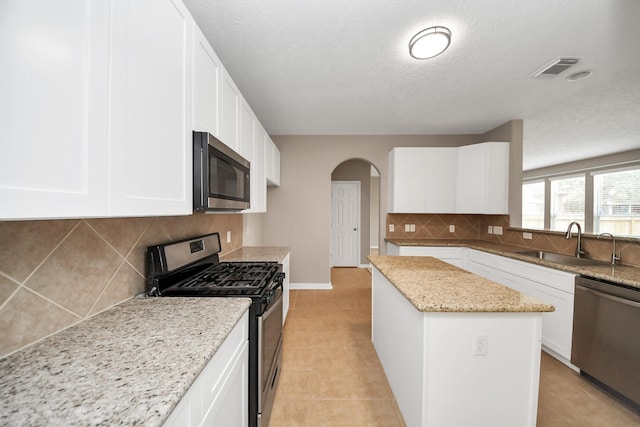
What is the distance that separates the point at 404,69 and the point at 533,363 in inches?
88.8

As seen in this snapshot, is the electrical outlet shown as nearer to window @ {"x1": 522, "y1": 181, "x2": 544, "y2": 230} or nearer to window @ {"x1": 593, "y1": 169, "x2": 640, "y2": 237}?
window @ {"x1": 593, "y1": 169, "x2": 640, "y2": 237}

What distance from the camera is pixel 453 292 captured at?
1351 mm

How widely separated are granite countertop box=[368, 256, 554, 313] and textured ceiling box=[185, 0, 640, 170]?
66.3 inches

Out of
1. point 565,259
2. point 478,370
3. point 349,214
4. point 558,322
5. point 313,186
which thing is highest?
point 313,186

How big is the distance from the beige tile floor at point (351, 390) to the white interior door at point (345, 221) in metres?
3.13

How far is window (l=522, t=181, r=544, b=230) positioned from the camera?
26.0 feet

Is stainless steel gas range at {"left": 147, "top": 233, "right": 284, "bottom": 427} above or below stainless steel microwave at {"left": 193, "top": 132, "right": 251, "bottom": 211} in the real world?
below

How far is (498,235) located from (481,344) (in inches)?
122

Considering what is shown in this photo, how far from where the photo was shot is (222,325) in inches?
38.7

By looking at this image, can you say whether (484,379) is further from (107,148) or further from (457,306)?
(107,148)

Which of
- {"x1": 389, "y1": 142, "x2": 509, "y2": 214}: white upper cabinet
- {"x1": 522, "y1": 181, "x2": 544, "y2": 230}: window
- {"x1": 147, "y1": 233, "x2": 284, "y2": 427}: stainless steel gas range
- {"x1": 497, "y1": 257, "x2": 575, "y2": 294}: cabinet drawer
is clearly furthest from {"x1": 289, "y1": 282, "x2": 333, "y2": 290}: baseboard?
{"x1": 522, "y1": 181, "x2": 544, "y2": 230}: window

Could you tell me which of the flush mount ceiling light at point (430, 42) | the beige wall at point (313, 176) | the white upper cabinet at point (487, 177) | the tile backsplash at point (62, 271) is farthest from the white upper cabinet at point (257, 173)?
the white upper cabinet at point (487, 177)

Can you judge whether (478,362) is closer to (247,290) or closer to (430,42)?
(247,290)

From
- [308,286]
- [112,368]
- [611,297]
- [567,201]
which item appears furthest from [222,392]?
[567,201]
